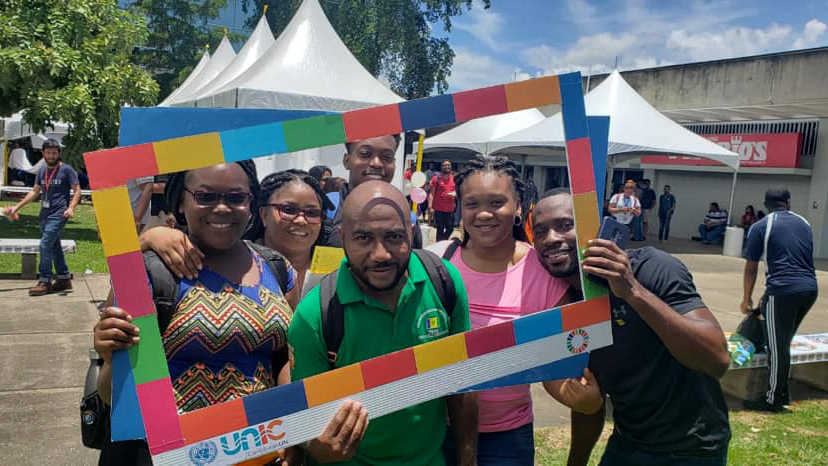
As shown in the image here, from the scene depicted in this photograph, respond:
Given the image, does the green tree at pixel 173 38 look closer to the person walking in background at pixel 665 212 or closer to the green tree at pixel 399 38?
the green tree at pixel 399 38

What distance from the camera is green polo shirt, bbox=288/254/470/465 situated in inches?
71.1

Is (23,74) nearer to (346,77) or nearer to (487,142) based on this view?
(346,77)

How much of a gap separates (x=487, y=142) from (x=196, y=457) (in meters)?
1.95

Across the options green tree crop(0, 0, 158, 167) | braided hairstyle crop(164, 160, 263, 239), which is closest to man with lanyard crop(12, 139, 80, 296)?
green tree crop(0, 0, 158, 167)

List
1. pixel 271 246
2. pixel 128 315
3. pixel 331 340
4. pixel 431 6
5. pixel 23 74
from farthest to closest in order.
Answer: pixel 431 6 < pixel 23 74 < pixel 271 246 < pixel 331 340 < pixel 128 315

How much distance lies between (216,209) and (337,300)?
18.4 inches

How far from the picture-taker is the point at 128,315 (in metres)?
→ 1.62

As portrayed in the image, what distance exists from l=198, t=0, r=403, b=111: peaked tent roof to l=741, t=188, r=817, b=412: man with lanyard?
197 inches

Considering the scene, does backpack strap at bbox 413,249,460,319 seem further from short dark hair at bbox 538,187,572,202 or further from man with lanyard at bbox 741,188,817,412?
man with lanyard at bbox 741,188,817,412

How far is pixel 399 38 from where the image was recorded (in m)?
31.2

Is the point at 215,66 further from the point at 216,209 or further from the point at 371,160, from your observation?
the point at 216,209

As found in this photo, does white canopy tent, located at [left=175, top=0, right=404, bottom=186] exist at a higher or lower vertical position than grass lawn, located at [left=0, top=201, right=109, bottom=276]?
higher

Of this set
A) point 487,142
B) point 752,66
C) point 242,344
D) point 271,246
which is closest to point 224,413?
point 242,344

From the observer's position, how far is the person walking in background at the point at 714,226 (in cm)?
1753
